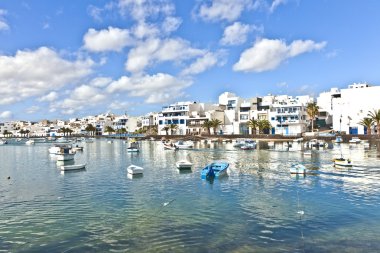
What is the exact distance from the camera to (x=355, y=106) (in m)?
115

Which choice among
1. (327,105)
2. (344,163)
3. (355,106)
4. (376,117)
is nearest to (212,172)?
(344,163)

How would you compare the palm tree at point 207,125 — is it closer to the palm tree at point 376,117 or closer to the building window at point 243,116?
the building window at point 243,116

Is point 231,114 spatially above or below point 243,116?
above

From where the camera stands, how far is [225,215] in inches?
896

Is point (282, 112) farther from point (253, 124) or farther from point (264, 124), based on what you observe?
point (253, 124)

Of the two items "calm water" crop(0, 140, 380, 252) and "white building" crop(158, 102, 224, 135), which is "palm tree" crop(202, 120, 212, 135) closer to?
"white building" crop(158, 102, 224, 135)

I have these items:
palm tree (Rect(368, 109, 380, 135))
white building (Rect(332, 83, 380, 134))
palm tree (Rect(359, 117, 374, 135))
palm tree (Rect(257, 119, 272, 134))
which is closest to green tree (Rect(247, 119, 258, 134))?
palm tree (Rect(257, 119, 272, 134))

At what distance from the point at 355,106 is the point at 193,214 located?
10899 cm

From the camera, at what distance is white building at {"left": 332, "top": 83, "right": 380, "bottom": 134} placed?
111988mm

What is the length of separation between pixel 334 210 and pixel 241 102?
429ft

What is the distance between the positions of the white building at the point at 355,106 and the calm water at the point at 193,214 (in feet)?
277

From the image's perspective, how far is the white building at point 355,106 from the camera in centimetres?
11199

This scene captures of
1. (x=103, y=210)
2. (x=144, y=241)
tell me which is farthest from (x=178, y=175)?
(x=144, y=241)

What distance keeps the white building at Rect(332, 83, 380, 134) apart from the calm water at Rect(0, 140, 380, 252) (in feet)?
277
